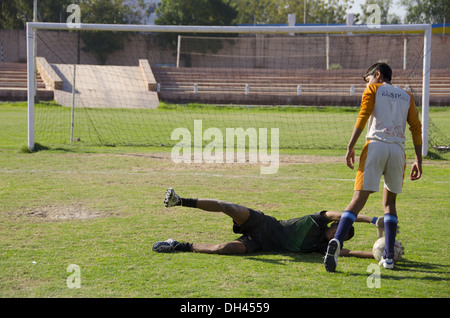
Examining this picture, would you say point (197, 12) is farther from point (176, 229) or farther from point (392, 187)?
point (392, 187)

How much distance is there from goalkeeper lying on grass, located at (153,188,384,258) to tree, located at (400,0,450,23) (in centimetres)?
4983

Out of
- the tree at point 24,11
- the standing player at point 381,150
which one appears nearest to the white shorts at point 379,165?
the standing player at point 381,150

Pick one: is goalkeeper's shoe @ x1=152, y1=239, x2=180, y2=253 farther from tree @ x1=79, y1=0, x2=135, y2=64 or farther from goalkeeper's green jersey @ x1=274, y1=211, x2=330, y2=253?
tree @ x1=79, y1=0, x2=135, y2=64

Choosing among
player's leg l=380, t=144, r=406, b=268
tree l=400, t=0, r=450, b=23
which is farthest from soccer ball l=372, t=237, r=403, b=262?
tree l=400, t=0, r=450, b=23

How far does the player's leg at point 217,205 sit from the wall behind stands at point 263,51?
3902 centimetres

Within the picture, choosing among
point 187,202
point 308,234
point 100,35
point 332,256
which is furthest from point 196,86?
point 332,256

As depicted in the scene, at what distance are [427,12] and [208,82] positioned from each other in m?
29.7

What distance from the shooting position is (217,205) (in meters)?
5.62

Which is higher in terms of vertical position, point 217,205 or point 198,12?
point 198,12

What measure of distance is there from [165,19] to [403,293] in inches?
1928

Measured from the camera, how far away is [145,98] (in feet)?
100

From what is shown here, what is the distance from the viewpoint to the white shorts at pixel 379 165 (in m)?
5.04

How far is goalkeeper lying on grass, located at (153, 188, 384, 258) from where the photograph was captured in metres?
5.51
